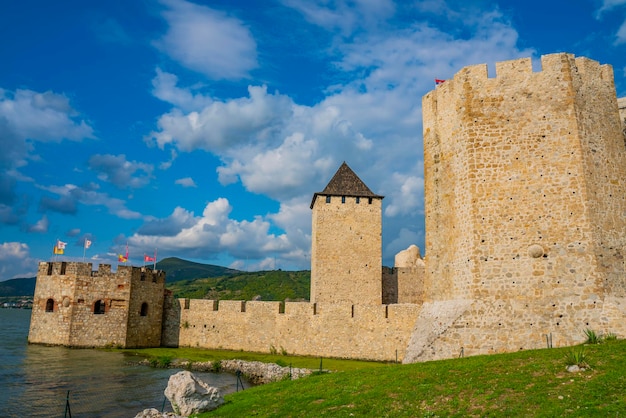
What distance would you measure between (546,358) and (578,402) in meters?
2.41

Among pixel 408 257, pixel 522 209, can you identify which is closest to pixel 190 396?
pixel 522 209

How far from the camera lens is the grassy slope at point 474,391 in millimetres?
7340

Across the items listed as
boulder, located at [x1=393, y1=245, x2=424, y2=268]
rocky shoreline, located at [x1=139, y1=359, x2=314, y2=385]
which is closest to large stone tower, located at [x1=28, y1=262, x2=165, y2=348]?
rocky shoreline, located at [x1=139, y1=359, x2=314, y2=385]

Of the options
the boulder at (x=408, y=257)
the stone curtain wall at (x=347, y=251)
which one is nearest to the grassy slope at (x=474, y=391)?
the stone curtain wall at (x=347, y=251)

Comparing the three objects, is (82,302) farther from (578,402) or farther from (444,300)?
(578,402)

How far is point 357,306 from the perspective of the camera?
2439cm

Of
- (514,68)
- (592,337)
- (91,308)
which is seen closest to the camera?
(592,337)

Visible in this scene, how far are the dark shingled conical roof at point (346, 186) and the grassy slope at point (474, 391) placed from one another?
22.7m

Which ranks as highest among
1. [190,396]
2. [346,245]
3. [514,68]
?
[514,68]

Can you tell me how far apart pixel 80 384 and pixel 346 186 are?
22.1m

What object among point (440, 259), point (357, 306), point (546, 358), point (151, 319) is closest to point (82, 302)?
point (151, 319)

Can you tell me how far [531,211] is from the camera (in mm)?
13031

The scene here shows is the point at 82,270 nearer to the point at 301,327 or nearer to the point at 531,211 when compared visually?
the point at 301,327

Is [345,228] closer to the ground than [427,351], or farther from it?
farther from it
